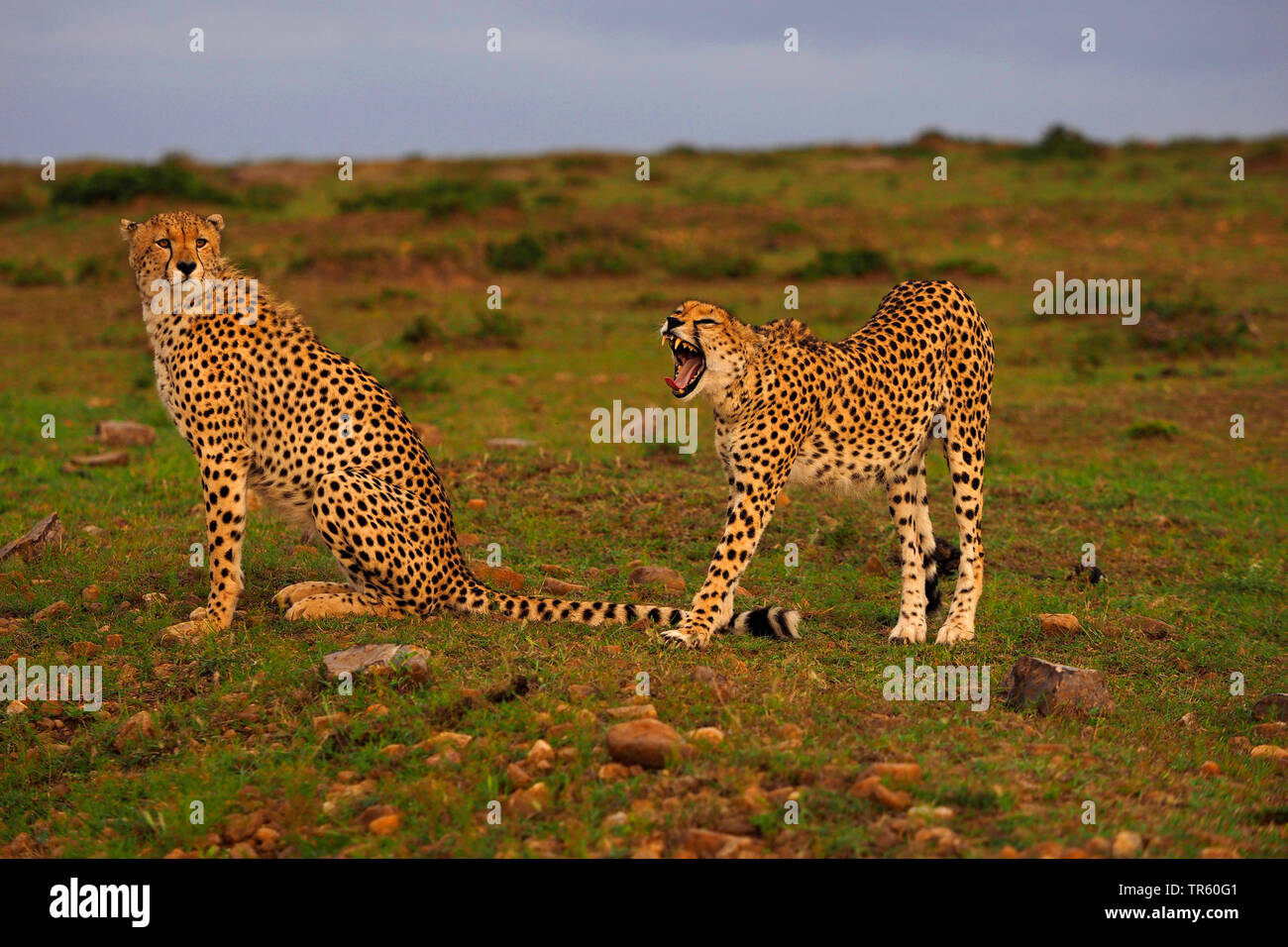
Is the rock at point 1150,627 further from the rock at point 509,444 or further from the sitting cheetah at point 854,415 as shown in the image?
the rock at point 509,444

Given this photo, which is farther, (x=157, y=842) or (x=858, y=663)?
(x=858, y=663)

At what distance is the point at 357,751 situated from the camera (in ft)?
16.1

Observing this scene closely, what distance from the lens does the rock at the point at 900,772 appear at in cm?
449

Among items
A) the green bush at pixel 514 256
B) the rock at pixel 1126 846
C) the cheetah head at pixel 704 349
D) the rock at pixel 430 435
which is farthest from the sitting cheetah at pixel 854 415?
the green bush at pixel 514 256

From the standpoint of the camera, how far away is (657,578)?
295 inches

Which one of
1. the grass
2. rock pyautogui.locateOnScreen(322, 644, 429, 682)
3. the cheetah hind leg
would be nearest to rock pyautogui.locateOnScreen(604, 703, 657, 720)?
the grass

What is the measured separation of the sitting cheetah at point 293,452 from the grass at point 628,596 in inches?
8.6

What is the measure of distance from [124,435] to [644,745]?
7.45 m

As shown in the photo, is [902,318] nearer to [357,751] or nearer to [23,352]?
[357,751]

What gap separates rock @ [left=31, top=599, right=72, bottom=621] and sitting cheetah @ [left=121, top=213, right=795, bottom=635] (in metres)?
0.72

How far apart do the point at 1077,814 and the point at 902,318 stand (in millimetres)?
3469

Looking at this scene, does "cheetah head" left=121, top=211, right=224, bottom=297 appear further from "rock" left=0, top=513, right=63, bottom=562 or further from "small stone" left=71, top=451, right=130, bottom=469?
"small stone" left=71, top=451, right=130, bottom=469

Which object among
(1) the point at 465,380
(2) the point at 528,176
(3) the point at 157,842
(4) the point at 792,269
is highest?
(2) the point at 528,176
